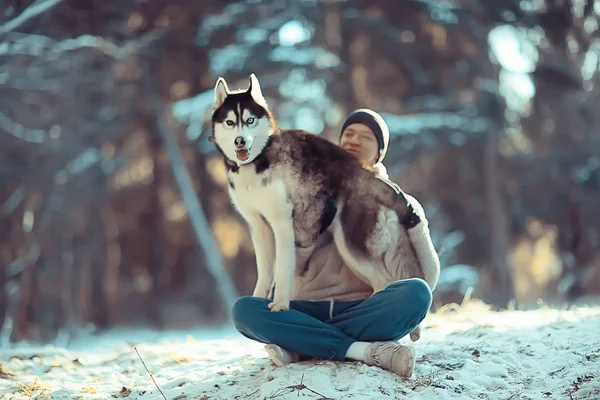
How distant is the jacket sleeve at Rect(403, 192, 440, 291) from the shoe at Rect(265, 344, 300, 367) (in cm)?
84

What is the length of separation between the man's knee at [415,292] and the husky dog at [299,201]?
0.67ft

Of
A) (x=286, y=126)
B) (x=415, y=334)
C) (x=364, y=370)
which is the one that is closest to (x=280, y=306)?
(x=364, y=370)

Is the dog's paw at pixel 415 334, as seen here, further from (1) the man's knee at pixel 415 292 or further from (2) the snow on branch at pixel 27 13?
(2) the snow on branch at pixel 27 13

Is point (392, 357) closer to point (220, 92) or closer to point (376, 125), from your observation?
point (376, 125)

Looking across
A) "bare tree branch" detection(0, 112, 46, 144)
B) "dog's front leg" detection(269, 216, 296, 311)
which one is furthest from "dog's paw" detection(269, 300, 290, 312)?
"bare tree branch" detection(0, 112, 46, 144)

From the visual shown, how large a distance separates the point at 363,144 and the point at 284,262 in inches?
37.6

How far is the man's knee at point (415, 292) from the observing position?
3535mm

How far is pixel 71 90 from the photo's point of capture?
1374cm

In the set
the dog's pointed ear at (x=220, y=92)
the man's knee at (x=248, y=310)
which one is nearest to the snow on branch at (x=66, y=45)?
the dog's pointed ear at (x=220, y=92)

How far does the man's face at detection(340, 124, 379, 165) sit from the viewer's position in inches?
163

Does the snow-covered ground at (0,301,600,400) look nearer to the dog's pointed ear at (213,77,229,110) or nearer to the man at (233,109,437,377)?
the man at (233,109,437,377)

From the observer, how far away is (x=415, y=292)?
11.6 feet

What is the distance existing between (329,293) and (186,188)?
12.1 meters

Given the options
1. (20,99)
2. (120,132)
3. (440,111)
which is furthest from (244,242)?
(20,99)
